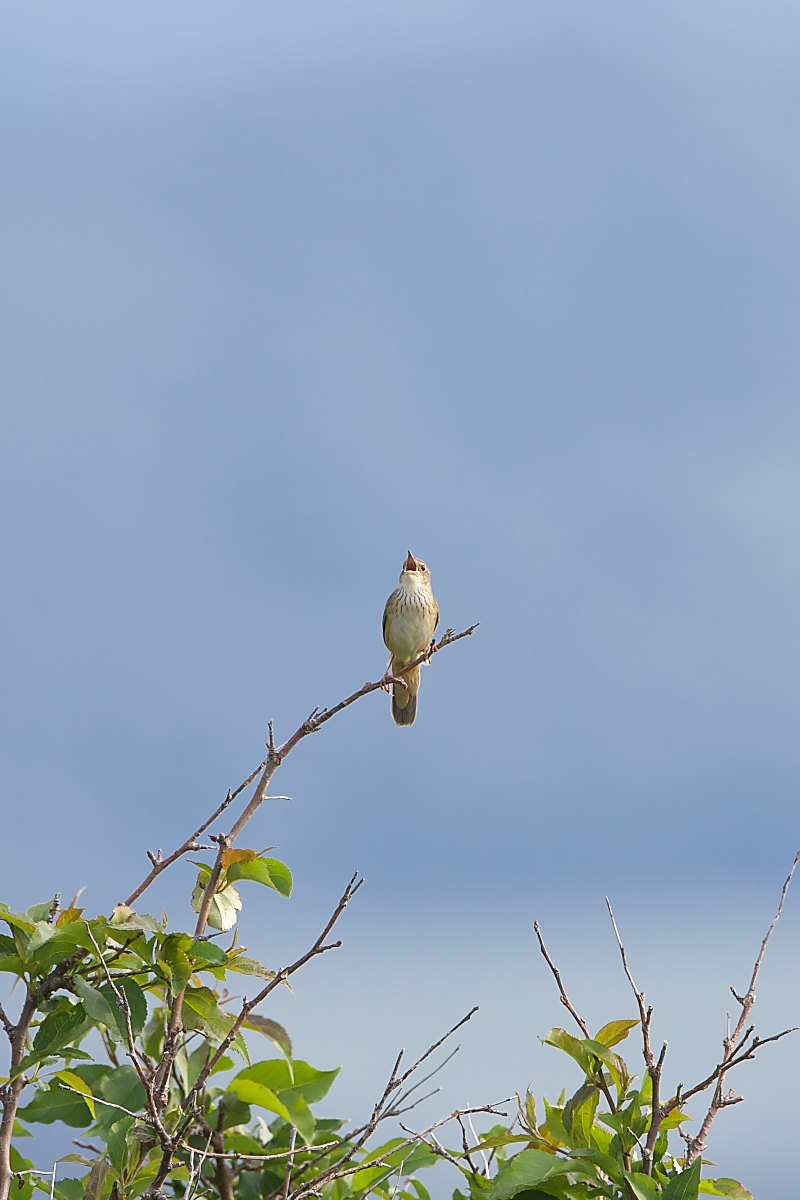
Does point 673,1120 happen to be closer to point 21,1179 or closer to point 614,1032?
point 614,1032

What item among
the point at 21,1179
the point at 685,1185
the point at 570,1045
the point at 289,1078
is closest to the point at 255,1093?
the point at 289,1078

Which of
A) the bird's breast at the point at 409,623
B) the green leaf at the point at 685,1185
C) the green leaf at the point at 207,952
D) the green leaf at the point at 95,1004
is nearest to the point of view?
the green leaf at the point at 685,1185

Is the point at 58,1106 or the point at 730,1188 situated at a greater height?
the point at 58,1106

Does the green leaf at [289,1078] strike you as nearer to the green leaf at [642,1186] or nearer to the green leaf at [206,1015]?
the green leaf at [206,1015]

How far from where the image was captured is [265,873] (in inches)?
128

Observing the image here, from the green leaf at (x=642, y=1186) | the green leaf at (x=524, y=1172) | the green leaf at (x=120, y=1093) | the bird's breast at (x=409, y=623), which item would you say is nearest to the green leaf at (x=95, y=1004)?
the green leaf at (x=120, y=1093)

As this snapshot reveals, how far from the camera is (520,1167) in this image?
2881 mm

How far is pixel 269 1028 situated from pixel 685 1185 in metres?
1.13

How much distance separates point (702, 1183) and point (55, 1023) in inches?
68.1

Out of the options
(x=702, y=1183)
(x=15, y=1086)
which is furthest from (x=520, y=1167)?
(x=15, y=1086)

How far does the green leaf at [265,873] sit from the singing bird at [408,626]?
7574 mm

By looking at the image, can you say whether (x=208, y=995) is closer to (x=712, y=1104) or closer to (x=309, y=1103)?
(x=309, y=1103)

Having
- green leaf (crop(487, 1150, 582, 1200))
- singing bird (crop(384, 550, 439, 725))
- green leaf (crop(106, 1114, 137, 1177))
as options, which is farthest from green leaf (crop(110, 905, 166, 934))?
singing bird (crop(384, 550, 439, 725))

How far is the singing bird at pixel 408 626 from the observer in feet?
36.3
